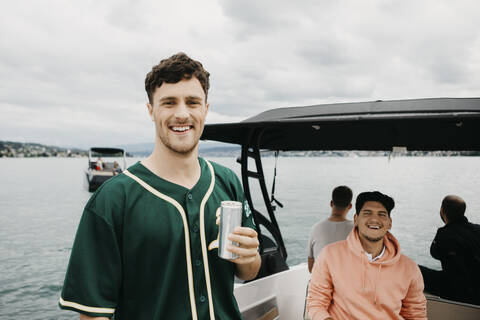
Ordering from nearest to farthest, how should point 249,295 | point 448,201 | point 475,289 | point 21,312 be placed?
point 249,295, point 475,289, point 448,201, point 21,312

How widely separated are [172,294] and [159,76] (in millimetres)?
763

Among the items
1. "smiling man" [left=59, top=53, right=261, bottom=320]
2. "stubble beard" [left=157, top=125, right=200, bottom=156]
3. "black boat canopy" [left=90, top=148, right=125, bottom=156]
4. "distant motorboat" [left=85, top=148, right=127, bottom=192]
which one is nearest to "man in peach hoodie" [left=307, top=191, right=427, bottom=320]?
"smiling man" [left=59, top=53, right=261, bottom=320]

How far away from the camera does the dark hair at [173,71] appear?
1.20 metres

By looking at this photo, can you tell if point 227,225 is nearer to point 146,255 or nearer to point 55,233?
point 146,255

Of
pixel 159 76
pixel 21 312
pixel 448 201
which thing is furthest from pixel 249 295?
pixel 21 312

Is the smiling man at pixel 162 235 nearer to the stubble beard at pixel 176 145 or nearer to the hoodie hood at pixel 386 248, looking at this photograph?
the stubble beard at pixel 176 145

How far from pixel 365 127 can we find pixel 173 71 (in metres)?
2.25

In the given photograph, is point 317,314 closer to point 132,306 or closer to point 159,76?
point 132,306

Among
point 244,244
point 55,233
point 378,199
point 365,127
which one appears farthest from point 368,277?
point 55,233

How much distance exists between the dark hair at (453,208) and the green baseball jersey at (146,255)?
10.3ft

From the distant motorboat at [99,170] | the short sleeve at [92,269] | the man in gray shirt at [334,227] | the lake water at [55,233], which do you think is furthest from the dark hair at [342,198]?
the distant motorboat at [99,170]

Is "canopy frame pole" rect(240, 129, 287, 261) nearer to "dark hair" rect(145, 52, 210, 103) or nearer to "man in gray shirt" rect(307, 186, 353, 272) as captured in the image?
"man in gray shirt" rect(307, 186, 353, 272)

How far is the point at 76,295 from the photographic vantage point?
1.07 m

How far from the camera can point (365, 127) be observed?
118 inches
